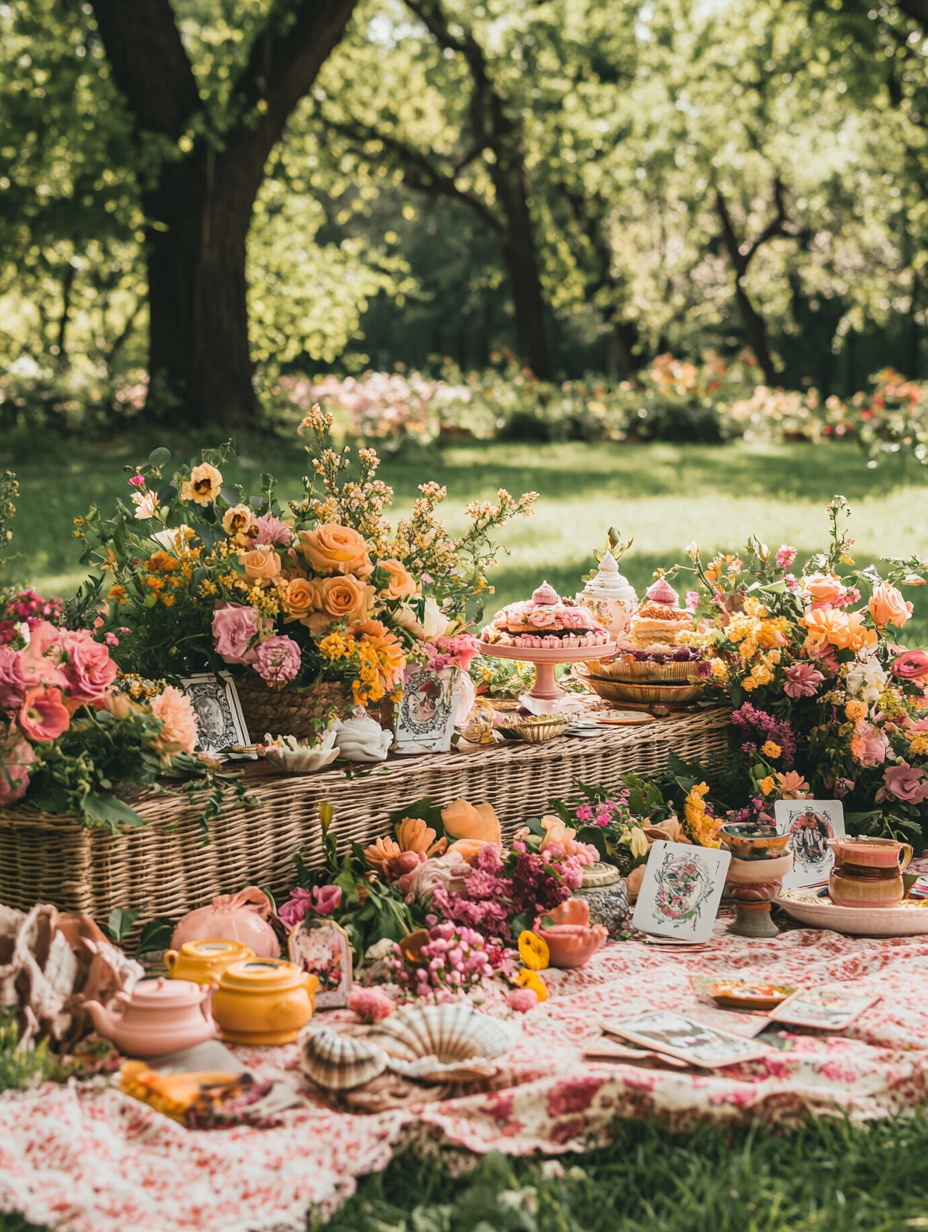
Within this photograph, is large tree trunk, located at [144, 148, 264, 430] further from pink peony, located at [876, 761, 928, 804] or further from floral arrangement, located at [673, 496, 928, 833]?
pink peony, located at [876, 761, 928, 804]

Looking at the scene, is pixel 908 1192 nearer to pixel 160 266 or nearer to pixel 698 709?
pixel 698 709

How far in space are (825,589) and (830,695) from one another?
1.19 ft

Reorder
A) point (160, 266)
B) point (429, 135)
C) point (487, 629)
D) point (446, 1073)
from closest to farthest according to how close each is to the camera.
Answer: point (446, 1073) → point (487, 629) → point (160, 266) → point (429, 135)

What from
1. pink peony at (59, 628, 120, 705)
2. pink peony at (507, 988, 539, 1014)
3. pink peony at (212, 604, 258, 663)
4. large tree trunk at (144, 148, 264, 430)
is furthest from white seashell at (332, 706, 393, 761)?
large tree trunk at (144, 148, 264, 430)

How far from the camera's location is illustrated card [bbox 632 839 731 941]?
358cm

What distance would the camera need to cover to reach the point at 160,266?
38.8 feet

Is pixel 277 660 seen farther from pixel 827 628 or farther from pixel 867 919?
pixel 827 628

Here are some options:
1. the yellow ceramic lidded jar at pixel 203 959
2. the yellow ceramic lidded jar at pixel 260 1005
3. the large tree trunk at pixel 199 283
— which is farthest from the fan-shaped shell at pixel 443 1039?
the large tree trunk at pixel 199 283

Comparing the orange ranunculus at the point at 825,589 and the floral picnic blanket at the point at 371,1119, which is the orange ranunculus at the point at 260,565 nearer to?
the floral picnic blanket at the point at 371,1119

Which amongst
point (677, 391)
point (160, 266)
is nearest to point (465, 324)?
point (677, 391)

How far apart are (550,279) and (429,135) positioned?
3.63m

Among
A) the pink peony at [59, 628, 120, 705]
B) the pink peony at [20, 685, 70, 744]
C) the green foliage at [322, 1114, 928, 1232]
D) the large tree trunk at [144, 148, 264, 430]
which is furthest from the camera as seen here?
the large tree trunk at [144, 148, 264, 430]

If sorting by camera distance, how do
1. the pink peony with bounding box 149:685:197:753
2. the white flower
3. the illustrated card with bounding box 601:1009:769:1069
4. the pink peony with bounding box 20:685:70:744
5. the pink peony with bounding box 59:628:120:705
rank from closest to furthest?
the illustrated card with bounding box 601:1009:769:1069 < the pink peony with bounding box 20:685:70:744 < the pink peony with bounding box 59:628:120:705 < the pink peony with bounding box 149:685:197:753 < the white flower

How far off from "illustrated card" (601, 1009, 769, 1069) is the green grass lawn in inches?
168
